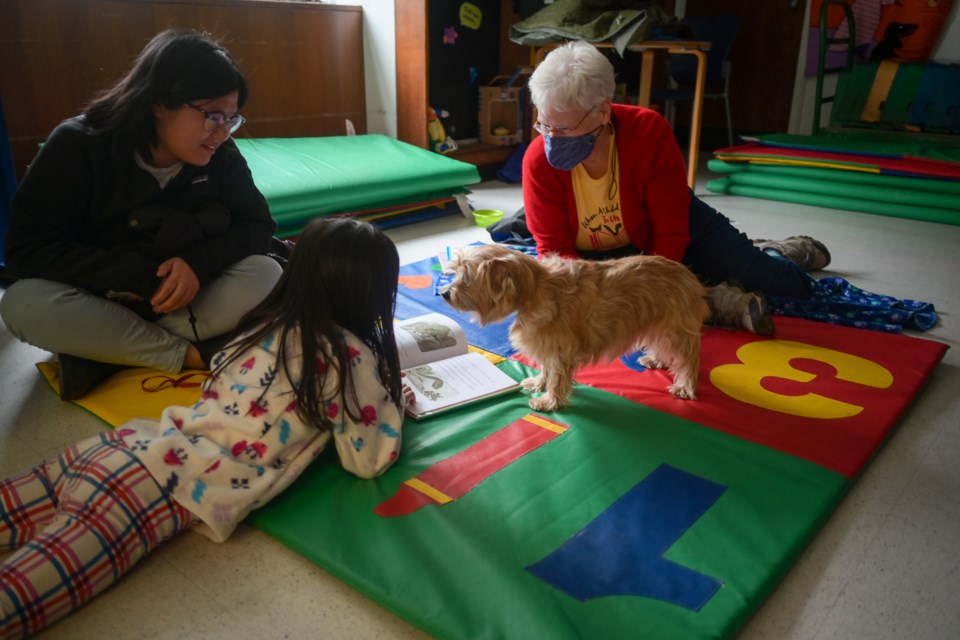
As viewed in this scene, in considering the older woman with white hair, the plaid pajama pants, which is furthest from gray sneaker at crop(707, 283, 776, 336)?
the plaid pajama pants

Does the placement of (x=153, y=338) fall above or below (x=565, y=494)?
above

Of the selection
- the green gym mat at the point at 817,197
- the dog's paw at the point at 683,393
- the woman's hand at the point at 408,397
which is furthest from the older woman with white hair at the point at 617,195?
the green gym mat at the point at 817,197

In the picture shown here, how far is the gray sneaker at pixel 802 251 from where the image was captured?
3.63 m

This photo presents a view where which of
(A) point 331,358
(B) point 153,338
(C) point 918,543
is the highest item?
(A) point 331,358

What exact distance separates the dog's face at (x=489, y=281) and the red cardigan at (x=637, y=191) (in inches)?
25.9

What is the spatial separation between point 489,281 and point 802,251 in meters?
2.22

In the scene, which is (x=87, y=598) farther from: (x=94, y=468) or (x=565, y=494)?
(x=565, y=494)

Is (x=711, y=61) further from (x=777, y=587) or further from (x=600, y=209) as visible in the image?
(x=777, y=587)

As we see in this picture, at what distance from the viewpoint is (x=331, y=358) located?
5.75 ft

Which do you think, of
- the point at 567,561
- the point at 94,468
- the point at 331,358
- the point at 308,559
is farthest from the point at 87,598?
the point at 567,561

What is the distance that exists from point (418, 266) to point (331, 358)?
2.08 m

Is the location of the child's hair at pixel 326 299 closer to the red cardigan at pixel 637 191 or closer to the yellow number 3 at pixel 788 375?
the red cardigan at pixel 637 191

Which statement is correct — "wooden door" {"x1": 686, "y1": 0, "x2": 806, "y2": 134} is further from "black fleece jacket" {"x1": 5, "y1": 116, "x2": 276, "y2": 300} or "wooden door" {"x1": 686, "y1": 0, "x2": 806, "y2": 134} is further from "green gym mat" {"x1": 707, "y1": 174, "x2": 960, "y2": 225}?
"black fleece jacket" {"x1": 5, "y1": 116, "x2": 276, "y2": 300}

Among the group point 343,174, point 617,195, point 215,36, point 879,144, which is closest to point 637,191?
point 617,195
